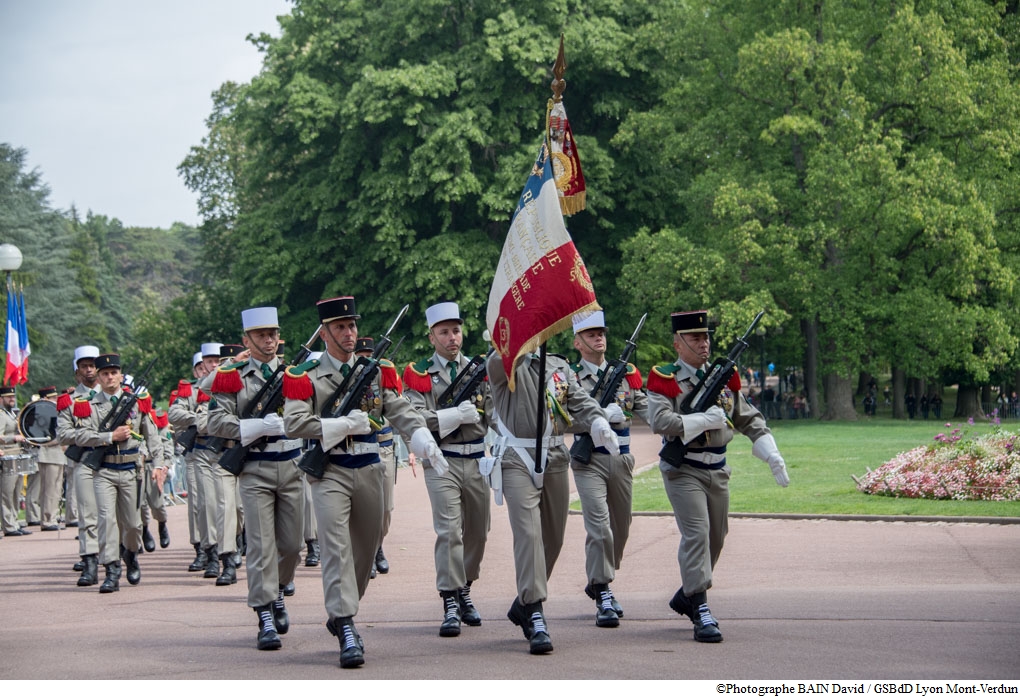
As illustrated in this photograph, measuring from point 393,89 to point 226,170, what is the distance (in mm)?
20024

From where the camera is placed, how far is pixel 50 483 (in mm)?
22172

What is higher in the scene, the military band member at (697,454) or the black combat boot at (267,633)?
the military band member at (697,454)

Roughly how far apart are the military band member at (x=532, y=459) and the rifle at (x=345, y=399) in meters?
0.83

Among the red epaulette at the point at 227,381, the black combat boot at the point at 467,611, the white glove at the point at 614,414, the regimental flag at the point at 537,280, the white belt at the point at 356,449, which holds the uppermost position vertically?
the regimental flag at the point at 537,280

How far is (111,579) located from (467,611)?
488 centimetres

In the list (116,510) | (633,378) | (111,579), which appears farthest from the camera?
(116,510)

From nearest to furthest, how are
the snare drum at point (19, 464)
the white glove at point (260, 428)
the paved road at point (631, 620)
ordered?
the paved road at point (631, 620)
the white glove at point (260, 428)
the snare drum at point (19, 464)

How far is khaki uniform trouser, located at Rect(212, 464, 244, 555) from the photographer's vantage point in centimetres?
1381

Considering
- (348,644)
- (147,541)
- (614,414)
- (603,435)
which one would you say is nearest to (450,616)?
(348,644)

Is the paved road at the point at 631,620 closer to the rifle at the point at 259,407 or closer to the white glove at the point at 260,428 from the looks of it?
the rifle at the point at 259,407

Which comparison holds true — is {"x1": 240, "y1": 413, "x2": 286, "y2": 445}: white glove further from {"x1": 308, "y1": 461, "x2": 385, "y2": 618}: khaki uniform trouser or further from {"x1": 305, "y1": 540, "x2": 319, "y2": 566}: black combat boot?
{"x1": 305, "y1": 540, "x2": 319, "y2": 566}: black combat boot

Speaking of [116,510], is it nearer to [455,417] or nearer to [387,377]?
[455,417]

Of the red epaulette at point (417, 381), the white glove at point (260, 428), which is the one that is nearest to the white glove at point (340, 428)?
the white glove at point (260, 428)

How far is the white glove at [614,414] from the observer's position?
1090 centimetres
